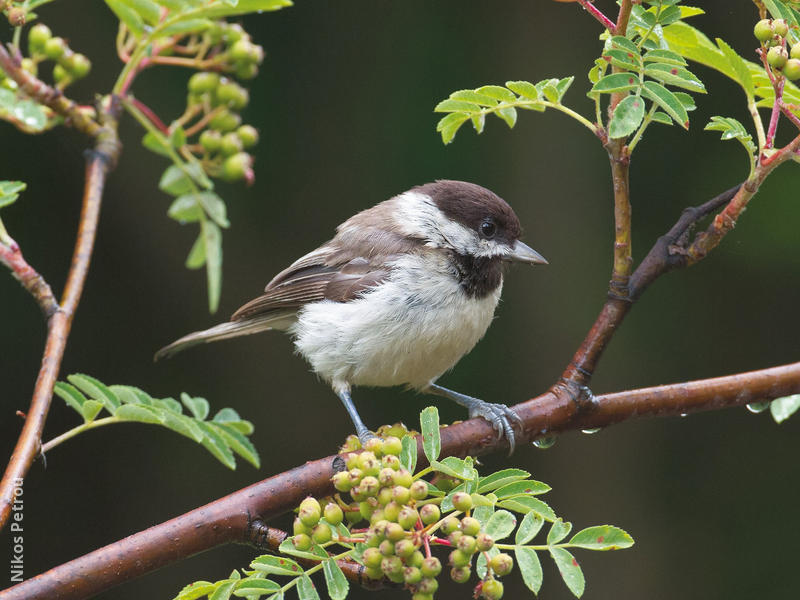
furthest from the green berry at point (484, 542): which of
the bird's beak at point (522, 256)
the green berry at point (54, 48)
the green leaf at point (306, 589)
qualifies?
the bird's beak at point (522, 256)

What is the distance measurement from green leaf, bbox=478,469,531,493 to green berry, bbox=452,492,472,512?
0.12 meters

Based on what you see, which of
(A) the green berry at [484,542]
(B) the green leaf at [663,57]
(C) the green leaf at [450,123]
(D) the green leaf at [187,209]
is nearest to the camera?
(A) the green berry at [484,542]

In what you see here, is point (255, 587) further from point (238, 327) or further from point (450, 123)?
point (238, 327)

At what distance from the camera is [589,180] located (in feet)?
16.4

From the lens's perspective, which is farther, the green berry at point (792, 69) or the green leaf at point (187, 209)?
the green leaf at point (187, 209)

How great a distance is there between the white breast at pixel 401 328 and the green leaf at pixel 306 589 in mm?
1404

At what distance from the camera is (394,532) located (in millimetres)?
1462

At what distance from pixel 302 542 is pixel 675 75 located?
1122mm

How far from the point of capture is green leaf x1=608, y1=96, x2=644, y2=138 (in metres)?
1.70

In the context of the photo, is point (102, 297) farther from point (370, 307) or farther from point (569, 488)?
point (569, 488)

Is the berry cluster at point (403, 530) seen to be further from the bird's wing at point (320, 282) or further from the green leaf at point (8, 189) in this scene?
the bird's wing at point (320, 282)

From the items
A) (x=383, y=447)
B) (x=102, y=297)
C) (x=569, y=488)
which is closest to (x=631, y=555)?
(x=569, y=488)

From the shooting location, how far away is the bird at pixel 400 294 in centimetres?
300

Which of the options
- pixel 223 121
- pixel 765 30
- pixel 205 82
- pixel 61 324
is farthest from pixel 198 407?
pixel 765 30
